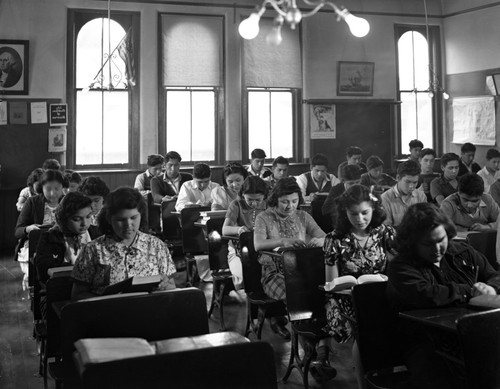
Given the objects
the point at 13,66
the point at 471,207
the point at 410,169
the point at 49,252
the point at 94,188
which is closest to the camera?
the point at 49,252

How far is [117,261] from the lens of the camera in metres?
3.18

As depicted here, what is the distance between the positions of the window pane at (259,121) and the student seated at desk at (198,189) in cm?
274

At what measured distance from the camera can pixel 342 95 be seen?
1055cm

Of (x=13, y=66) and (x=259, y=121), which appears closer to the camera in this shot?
(x=13, y=66)

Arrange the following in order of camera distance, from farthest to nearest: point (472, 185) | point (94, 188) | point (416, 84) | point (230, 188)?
point (416, 84) → point (230, 188) → point (472, 185) → point (94, 188)

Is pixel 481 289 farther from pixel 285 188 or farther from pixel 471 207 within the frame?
pixel 471 207

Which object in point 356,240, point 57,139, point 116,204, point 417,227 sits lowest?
point 356,240

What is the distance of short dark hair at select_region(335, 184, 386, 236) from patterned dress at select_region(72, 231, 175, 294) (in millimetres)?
990

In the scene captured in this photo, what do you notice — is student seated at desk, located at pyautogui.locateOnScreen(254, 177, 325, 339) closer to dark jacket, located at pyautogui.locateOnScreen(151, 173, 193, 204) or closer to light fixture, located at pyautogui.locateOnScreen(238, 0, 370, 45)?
light fixture, located at pyautogui.locateOnScreen(238, 0, 370, 45)

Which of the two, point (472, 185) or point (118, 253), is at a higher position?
point (472, 185)

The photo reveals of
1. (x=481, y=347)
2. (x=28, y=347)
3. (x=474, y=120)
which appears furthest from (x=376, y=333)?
(x=474, y=120)

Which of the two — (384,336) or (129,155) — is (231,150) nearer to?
(129,155)

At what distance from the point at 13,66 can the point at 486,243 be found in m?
6.81

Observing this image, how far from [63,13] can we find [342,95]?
4366 mm
